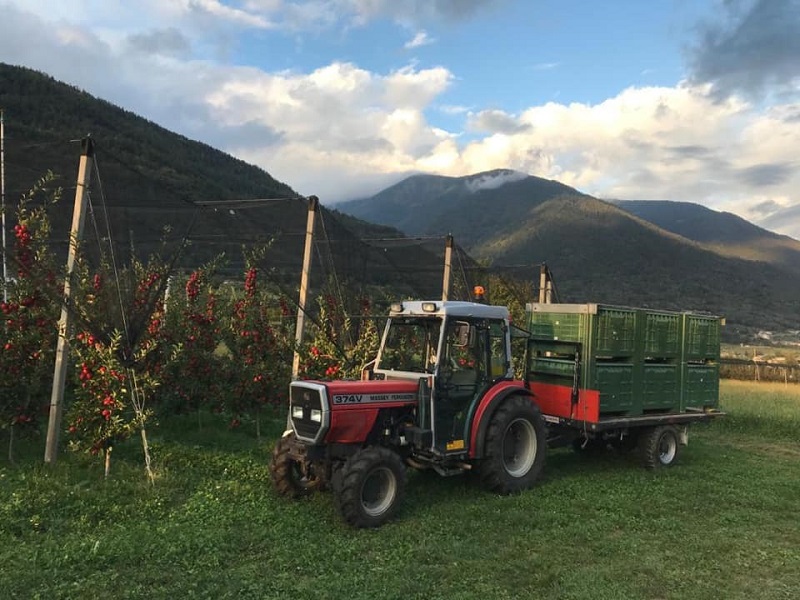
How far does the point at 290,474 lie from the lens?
589 cm

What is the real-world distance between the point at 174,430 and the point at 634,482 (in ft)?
21.4

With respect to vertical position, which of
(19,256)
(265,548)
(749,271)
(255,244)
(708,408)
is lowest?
(265,548)

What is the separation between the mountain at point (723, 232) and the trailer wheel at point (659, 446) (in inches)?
3587

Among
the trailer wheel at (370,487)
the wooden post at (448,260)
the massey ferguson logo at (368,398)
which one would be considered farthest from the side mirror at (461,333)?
the wooden post at (448,260)

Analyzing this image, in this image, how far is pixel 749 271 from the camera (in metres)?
75.1

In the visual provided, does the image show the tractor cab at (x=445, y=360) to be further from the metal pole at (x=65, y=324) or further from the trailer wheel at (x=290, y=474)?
the metal pole at (x=65, y=324)

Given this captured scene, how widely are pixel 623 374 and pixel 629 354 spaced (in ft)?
0.95

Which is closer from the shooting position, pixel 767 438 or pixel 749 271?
pixel 767 438

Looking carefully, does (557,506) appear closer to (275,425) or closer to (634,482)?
(634,482)

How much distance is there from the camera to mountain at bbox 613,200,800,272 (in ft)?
347

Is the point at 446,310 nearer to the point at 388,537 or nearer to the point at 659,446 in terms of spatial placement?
the point at 388,537

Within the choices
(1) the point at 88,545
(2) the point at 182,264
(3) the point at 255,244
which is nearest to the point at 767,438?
(3) the point at 255,244

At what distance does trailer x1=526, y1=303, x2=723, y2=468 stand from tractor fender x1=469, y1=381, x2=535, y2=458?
3.70ft

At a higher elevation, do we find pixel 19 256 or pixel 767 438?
pixel 19 256
